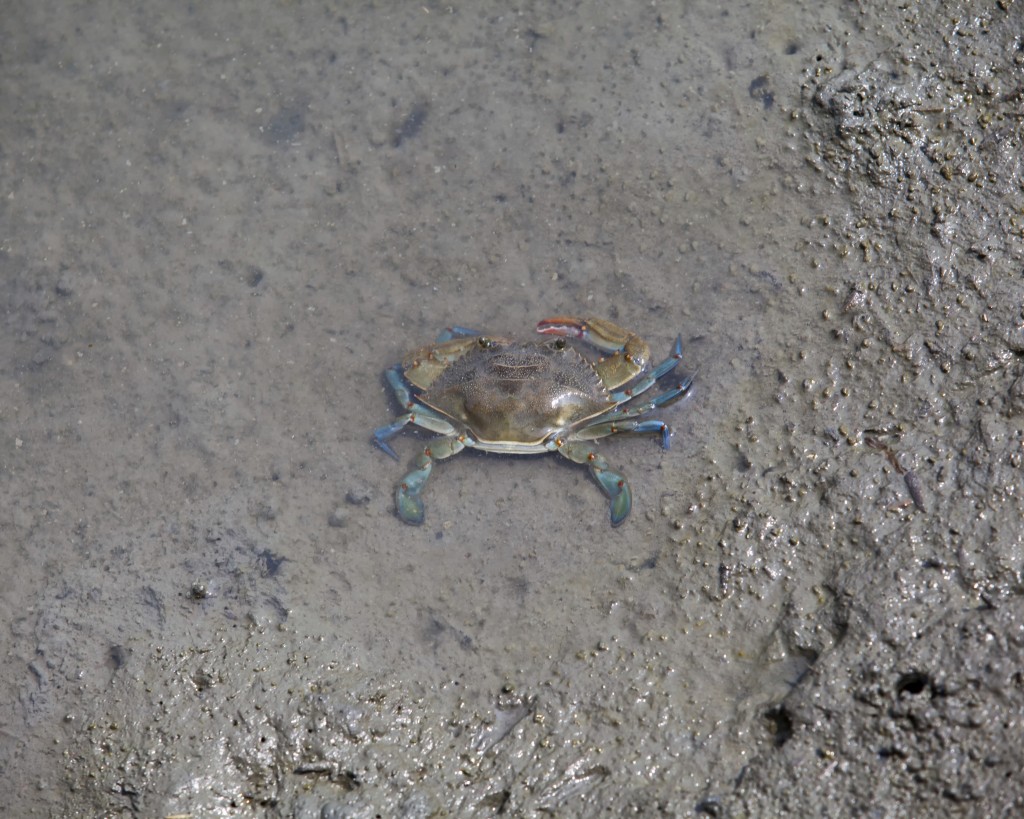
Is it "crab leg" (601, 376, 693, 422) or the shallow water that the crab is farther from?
the shallow water

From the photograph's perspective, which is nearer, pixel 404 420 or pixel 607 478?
pixel 607 478

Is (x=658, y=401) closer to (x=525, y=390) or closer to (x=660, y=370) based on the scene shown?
(x=660, y=370)

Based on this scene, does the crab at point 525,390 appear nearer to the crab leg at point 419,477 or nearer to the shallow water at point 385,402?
the crab leg at point 419,477

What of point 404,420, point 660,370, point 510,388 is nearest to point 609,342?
point 660,370

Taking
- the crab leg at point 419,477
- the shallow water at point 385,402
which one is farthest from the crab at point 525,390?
the shallow water at point 385,402

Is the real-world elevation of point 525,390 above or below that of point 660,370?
below

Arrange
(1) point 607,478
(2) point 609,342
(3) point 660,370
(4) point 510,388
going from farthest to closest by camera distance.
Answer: (4) point 510,388 → (2) point 609,342 → (3) point 660,370 → (1) point 607,478

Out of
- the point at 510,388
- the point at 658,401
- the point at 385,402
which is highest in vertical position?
the point at 658,401

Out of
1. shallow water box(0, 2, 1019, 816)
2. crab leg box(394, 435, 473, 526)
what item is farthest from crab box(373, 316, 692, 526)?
shallow water box(0, 2, 1019, 816)
